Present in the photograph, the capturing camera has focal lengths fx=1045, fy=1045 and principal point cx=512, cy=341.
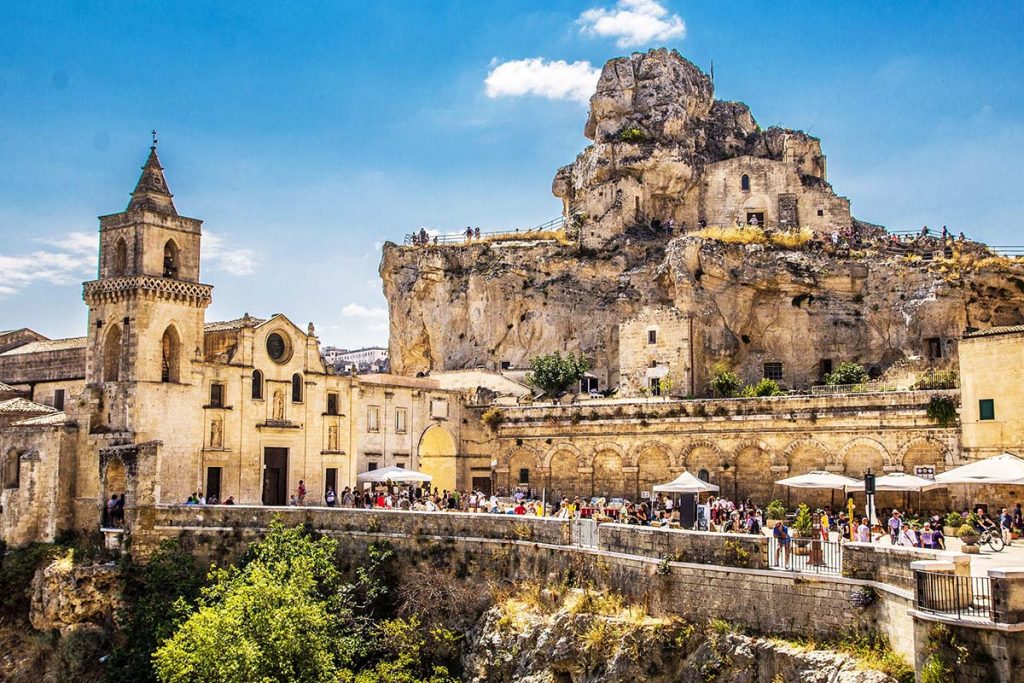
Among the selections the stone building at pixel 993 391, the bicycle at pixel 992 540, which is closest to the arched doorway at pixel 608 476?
the stone building at pixel 993 391

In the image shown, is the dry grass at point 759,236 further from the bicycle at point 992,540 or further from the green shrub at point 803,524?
the bicycle at point 992,540

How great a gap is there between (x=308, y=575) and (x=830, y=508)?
1879 centimetres

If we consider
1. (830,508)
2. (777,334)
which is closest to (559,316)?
(777,334)

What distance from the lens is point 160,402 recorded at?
36656 mm

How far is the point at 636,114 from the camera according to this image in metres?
63.4

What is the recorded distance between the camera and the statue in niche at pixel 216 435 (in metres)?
38.2

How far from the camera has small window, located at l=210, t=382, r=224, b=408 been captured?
126ft

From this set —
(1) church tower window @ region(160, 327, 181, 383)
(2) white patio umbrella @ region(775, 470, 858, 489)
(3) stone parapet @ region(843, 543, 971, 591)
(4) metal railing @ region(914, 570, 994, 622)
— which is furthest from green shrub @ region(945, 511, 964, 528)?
(1) church tower window @ region(160, 327, 181, 383)

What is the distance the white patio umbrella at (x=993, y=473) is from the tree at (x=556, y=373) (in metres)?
25.0

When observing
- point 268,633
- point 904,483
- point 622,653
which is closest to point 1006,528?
point 904,483

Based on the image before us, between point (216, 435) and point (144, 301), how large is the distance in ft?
18.0

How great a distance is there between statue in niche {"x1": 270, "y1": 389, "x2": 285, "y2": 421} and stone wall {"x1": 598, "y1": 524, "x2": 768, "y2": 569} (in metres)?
19.3

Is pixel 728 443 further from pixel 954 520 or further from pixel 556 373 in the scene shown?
pixel 556 373

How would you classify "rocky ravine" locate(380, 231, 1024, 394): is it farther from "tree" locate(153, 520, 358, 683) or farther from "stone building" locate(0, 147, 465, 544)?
"tree" locate(153, 520, 358, 683)
